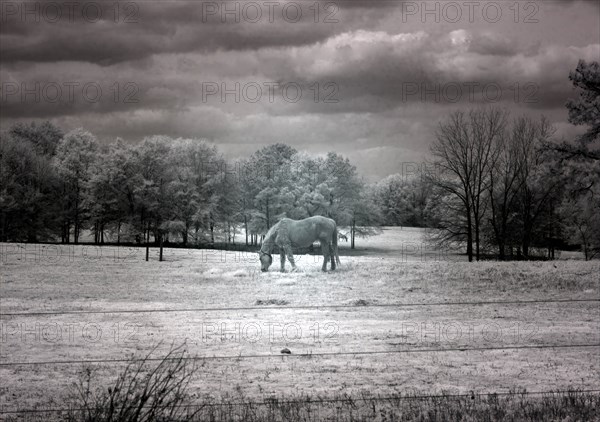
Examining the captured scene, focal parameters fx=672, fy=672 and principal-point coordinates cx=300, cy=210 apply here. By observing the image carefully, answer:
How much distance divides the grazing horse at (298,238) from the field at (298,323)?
0.37 m

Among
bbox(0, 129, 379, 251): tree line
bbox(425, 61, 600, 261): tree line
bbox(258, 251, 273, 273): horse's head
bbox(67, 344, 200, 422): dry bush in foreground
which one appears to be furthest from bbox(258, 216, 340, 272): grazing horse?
bbox(425, 61, 600, 261): tree line

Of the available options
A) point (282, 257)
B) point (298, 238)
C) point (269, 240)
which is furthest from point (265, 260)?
point (298, 238)

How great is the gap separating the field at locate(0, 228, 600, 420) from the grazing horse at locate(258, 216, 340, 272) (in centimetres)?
37

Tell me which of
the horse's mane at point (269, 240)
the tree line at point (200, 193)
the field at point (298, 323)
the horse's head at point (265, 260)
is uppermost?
the tree line at point (200, 193)

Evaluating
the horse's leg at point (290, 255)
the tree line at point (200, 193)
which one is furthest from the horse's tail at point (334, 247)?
the tree line at point (200, 193)

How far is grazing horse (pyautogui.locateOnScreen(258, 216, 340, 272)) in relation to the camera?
64.5ft

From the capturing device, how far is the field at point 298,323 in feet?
38.0

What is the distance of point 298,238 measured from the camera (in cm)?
2036

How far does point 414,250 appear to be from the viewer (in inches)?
1184

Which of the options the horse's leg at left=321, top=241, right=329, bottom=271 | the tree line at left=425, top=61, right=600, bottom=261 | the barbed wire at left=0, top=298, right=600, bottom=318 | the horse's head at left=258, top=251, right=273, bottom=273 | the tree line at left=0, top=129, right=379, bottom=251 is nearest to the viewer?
the barbed wire at left=0, top=298, right=600, bottom=318

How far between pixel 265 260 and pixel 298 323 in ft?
11.4

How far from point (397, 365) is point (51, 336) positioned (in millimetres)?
7781

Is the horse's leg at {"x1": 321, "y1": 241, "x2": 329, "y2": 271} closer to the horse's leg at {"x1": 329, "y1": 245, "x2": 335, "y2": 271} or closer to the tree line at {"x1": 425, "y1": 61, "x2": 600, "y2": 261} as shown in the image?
the horse's leg at {"x1": 329, "y1": 245, "x2": 335, "y2": 271}

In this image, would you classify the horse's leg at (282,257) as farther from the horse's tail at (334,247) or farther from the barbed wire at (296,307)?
the barbed wire at (296,307)
